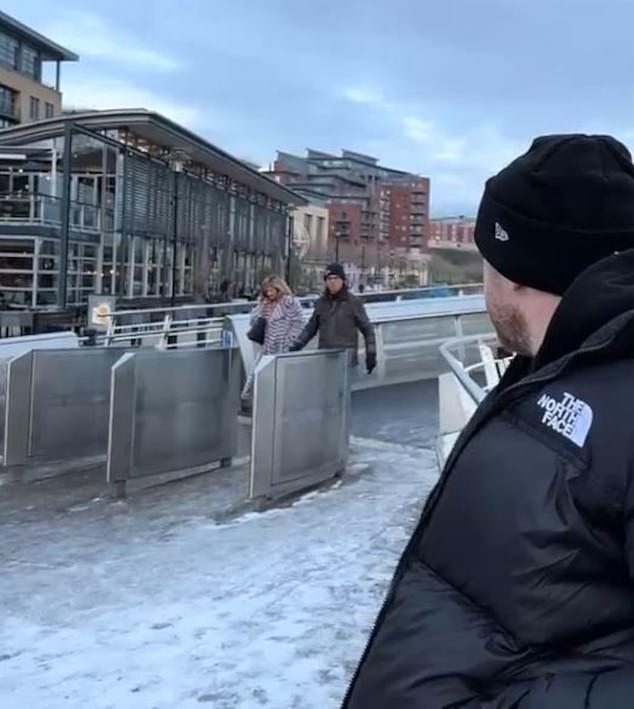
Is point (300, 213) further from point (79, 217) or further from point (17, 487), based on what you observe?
point (17, 487)

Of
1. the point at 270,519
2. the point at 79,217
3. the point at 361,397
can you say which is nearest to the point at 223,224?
the point at 79,217

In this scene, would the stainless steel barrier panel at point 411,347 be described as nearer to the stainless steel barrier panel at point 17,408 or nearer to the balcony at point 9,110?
the stainless steel barrier panel at point 17,408

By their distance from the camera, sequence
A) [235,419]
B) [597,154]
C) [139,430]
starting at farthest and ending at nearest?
[235,419] < [139,430] < [597,154]

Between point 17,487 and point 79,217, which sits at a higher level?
point 79,217

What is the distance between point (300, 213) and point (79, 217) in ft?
149

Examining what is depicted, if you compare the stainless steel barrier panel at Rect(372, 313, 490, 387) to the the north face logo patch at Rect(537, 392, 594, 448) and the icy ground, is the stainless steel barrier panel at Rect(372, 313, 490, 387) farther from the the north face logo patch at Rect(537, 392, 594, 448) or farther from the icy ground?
the the north face logo patch at Rect(537, 392, 594, 448)

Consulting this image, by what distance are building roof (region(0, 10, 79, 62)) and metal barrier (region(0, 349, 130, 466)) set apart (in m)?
52.5

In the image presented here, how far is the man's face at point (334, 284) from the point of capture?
8.35 metres

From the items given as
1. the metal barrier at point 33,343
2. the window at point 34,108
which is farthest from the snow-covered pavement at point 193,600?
the window at point 34,108

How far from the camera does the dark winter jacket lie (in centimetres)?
833

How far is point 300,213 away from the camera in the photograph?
67250 mm

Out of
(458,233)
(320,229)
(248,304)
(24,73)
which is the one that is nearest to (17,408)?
(248,304)

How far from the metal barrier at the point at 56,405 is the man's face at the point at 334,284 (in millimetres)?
1776

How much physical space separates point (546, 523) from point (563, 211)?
0.49 meters
